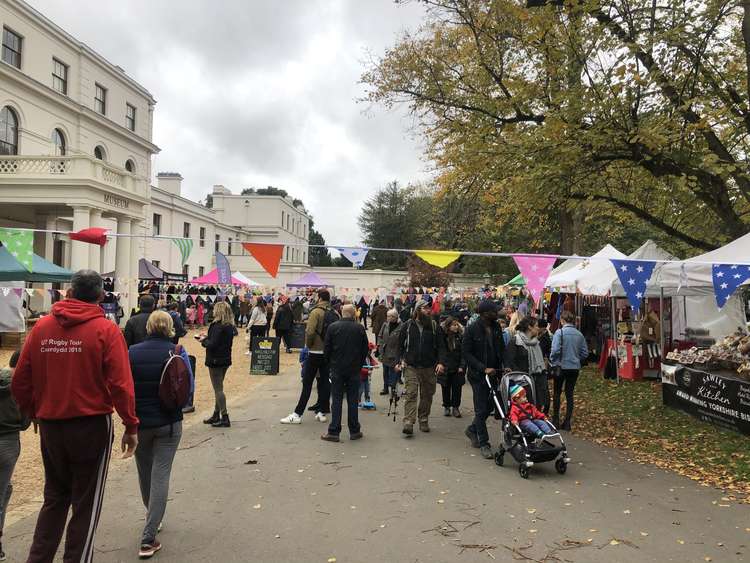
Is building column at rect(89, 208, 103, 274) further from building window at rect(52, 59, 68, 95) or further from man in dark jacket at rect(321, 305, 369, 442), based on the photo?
man in dark jacket at rect(321, 305, 369, 442)

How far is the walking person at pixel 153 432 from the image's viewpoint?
3.89 meters

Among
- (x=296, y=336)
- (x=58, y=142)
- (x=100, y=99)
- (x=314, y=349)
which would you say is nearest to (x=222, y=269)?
(x=296, y=336)

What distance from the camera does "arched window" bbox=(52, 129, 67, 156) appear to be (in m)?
28.0

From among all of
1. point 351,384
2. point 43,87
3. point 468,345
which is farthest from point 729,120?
point 43,87

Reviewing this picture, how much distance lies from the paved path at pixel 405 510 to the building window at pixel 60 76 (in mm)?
28272

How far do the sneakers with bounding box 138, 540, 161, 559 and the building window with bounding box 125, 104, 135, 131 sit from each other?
117 ft

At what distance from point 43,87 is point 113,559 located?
2887 cm

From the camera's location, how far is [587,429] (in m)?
8.39

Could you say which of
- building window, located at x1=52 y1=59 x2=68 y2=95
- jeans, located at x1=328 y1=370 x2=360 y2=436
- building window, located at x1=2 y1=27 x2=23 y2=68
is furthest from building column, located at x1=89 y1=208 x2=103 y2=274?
jeans, located at x1=328 y1=370 x2=360 y2=436

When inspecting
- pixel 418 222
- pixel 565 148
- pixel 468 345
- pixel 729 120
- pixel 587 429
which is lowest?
pixel 587 429

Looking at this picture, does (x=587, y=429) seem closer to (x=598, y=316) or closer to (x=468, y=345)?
(x=468, y=345)

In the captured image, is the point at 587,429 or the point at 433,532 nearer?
the point at 433,532

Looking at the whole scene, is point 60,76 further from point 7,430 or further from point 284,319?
point 7,430

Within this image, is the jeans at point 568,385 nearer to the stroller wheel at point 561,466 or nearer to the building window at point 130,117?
the stroller wheel at point 561,466
